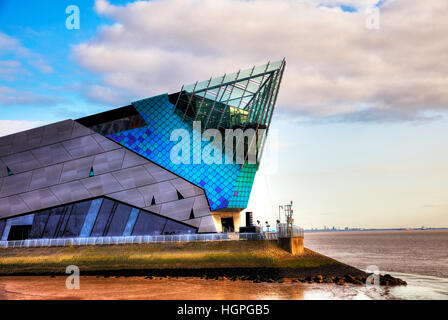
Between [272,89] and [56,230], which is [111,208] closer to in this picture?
[56,230]

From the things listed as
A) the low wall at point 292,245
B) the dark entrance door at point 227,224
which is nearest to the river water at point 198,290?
the low wall at point 292,245

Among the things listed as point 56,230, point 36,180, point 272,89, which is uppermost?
point 272,89

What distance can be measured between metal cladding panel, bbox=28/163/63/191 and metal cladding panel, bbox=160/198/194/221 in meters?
15.0

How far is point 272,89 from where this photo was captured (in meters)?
55.2

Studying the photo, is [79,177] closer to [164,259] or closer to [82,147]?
[82,147]

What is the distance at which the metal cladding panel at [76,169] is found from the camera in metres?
57.1

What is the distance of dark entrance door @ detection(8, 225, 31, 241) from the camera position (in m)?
57.3

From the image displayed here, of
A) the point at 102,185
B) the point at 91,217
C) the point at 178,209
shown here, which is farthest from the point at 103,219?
the point at 178,209

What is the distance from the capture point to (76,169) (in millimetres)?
57344

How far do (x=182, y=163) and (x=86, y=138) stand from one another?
1341cm

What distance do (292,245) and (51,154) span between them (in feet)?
112

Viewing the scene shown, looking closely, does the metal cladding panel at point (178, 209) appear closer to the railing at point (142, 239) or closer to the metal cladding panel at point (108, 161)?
the railing at point (142, 239)

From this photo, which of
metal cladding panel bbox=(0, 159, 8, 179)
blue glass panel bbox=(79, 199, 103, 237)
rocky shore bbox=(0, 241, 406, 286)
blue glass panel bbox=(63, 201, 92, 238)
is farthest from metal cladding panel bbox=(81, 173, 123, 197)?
metal cladding panel bbox=(0, 159, 8, 179)
